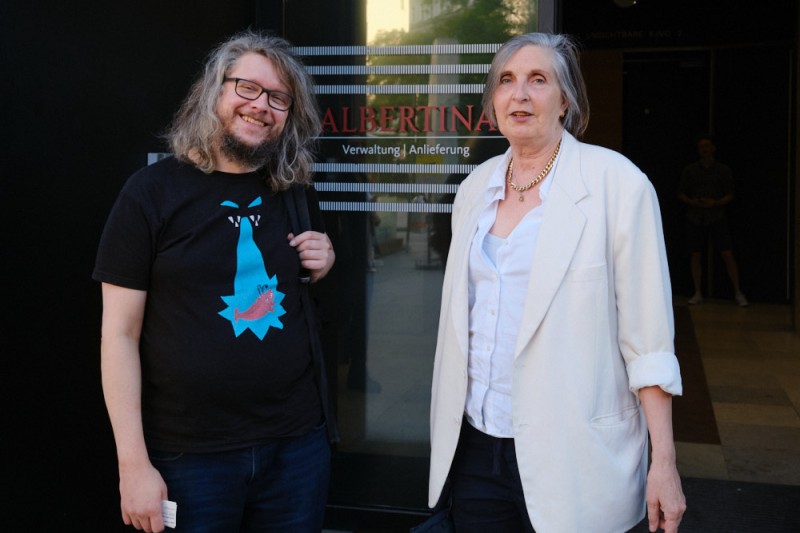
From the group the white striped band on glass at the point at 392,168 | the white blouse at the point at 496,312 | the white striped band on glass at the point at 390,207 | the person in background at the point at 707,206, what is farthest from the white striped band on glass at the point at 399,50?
the person in background at the point at 707,206

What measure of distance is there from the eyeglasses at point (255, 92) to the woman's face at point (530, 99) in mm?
567

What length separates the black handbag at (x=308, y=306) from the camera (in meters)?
2.22

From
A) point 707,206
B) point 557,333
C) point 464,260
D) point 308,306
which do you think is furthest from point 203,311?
point 707,206

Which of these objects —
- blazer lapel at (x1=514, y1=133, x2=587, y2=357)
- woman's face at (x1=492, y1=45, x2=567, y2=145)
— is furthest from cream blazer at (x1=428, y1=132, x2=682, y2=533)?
woman's face at (x1=492, y1=45, x2=567, y2=145)

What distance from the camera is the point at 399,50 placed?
3.62 m

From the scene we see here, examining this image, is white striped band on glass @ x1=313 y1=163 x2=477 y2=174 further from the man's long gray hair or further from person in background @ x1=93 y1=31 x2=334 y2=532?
person in background @ x1=93 y1=31 x2=334 y2=532

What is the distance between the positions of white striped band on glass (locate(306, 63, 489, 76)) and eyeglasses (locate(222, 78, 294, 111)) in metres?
1.45

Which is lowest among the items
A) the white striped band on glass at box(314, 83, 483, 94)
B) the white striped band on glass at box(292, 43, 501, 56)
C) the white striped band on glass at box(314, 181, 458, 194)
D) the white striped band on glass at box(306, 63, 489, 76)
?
the white striped band on glass at box(314, 181, 458, 194)

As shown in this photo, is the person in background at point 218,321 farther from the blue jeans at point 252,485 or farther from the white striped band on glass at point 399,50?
the white striped band on glass at point 399,50

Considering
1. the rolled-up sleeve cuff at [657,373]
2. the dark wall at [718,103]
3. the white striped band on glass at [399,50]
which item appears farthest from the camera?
the dark wall at [718,103]

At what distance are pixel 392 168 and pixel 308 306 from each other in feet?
5.01

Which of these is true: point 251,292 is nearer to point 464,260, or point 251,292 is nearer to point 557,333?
→ point 464,260

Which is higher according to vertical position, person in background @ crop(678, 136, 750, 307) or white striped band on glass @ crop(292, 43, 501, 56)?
white striped band on glass @ crop(292, 43, 501, 56)

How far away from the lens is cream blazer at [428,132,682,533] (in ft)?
6.44
